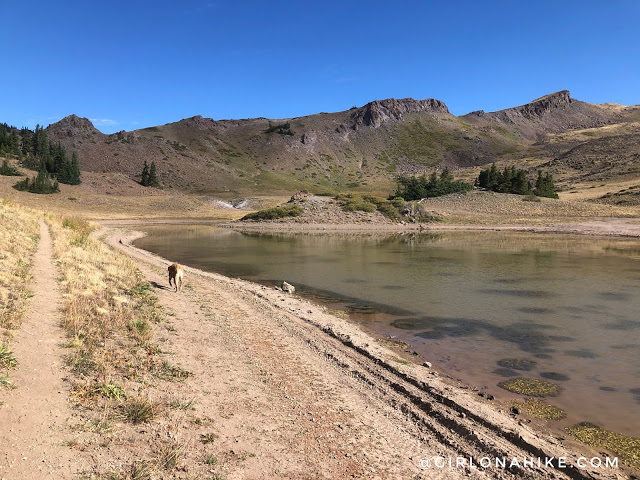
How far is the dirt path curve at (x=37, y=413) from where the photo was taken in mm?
5305

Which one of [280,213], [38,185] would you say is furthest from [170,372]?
[38,185]

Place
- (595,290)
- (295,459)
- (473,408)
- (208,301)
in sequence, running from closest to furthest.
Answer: (295,459) < (473,408) < (208,301) < (595,290)

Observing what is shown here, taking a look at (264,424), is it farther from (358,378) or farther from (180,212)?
(180,212)

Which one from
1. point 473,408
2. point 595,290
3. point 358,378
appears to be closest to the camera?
point 473,408

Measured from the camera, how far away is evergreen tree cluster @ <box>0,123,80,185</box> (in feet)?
342

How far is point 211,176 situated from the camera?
157875 millimetres

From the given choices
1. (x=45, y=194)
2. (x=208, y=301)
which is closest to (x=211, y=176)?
(x=45, y=194)

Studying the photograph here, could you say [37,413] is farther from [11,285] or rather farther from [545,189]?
[545,189]

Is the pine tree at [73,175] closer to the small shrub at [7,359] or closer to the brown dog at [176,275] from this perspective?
the brown dog at [176,275]

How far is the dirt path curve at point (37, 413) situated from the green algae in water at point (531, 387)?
9244mm

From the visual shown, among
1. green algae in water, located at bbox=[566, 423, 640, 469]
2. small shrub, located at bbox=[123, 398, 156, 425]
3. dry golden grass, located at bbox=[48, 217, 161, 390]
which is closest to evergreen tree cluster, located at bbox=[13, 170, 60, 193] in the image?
dry golden grass, located at bbox=[48, 217, 161, 390]

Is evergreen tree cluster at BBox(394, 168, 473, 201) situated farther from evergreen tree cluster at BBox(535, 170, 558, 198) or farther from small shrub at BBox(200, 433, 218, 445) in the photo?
small shrub at BBox(200, 433, 218, 445)

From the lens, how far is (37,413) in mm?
6430

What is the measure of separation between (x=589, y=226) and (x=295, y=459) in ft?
231
